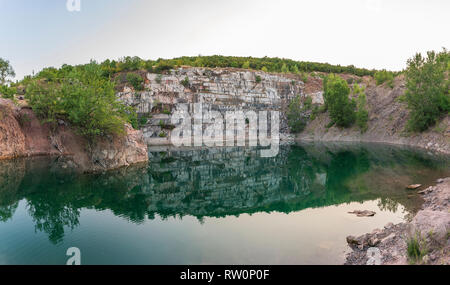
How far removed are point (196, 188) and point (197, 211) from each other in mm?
6319

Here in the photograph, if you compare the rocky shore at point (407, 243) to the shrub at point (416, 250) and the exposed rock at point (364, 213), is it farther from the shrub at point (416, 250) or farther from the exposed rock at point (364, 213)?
the exposed rock at point (364, 213)

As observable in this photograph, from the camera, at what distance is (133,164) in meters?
32.9

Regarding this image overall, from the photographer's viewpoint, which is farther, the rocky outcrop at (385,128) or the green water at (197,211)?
the rocky outcrop at (385,128)

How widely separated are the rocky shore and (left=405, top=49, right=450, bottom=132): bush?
4119 cm

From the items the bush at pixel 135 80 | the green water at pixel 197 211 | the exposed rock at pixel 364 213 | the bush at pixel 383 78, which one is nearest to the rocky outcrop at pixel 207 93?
the bush at pixel 135 80

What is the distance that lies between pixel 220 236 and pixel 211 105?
63593 mm

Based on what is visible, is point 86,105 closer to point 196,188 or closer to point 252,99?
point 196,188

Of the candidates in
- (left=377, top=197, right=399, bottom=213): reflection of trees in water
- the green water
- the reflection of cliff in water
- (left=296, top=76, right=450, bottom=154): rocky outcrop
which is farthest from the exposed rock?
(left=296, top=76, right=450, bottom=154): rocky outcrop

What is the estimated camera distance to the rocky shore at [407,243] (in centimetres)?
835

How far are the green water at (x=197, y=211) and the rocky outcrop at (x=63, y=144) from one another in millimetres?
2470

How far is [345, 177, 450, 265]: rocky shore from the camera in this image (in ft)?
27.4

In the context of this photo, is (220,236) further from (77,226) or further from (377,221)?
(377,221)

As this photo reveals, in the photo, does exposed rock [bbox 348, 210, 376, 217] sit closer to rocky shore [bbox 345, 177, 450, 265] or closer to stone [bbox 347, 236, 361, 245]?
rocky shore [bbox 345, 177, 450, 265]
